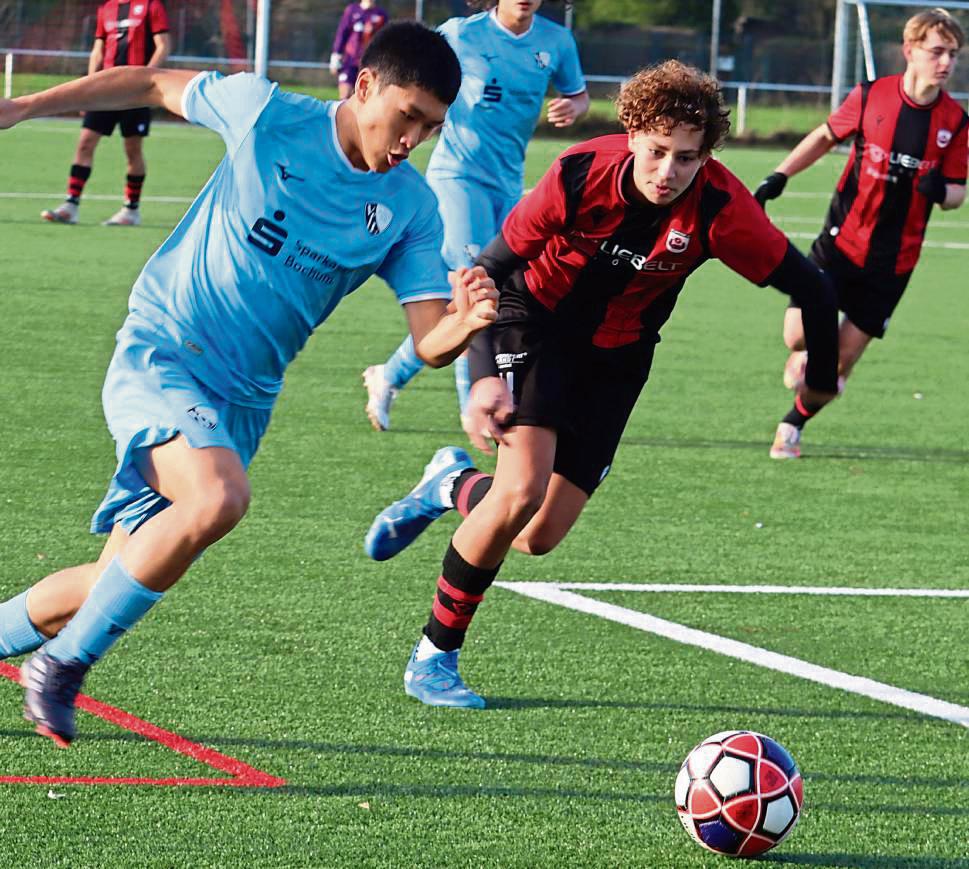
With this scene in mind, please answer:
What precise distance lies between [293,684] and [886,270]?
197 inches

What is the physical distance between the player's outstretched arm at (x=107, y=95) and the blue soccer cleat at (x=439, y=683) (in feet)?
5.52

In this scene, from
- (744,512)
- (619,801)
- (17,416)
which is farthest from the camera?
(17,416)

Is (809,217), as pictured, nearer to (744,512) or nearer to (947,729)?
(744,512)

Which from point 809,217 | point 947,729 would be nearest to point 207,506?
point 947,729

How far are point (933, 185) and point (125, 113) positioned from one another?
912 centimetres

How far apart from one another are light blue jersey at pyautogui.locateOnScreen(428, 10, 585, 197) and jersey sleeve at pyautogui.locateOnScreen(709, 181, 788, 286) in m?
4.62

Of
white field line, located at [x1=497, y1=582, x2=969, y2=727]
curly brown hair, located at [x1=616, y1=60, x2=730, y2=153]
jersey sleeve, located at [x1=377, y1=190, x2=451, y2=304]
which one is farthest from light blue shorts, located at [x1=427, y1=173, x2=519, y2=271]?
jersey sleeve, located at [x1=377, y1=190, x2=451, y2=304]

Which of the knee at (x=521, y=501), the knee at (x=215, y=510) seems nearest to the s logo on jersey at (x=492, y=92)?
the knee at (x=521, y=501)

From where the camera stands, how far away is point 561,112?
31.5 feet

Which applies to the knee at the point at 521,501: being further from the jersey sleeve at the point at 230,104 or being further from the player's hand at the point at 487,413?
the jersey sleeve at the point at 230,104

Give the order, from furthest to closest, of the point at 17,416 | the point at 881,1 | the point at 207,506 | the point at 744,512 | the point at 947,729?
the point at 881,1 < the point at 17,416 < the point at 744,512 < the point at 947,729 < the point at 207,506

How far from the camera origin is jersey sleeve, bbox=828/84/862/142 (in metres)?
9.05

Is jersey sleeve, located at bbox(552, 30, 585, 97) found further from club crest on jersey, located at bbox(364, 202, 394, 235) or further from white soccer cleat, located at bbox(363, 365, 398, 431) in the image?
club crest on jersey, located at bbox(364, 202, 394, 235)

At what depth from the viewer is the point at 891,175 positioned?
905 centimetres
